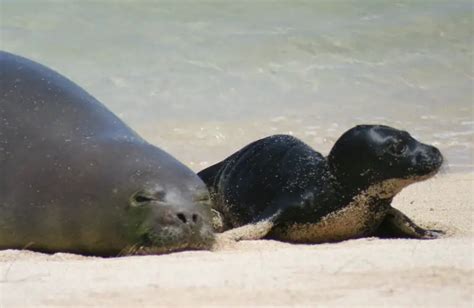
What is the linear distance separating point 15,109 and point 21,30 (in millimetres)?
8930

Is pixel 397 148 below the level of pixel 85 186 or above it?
above

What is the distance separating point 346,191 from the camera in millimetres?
5355

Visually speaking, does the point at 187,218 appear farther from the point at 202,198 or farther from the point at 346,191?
the point at 346,191

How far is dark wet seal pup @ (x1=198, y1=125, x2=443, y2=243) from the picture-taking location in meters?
5.21

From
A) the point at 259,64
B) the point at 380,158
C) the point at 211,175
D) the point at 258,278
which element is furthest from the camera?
the point at 259,64

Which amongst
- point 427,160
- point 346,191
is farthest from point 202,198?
point 427,160

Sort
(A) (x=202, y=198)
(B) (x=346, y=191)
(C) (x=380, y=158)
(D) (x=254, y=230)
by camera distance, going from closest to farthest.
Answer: (A) (x=202, y=198), (D) (x=254, y=230), (C) (x=380, y=158), (B) (x=346, y=191)

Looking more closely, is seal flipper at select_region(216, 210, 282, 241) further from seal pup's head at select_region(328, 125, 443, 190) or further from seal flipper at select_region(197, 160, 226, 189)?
seal flipper at select_region(197, 160, 226, 189)

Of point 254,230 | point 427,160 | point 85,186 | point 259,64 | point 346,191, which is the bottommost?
point 259,64

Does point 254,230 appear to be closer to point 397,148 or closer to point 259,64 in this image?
point 397,148

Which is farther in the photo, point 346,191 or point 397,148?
point 346,191

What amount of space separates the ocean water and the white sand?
13.4 ft

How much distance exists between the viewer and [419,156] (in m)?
5.18

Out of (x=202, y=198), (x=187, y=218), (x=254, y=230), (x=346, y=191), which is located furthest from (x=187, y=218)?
(x=346, y=191)
